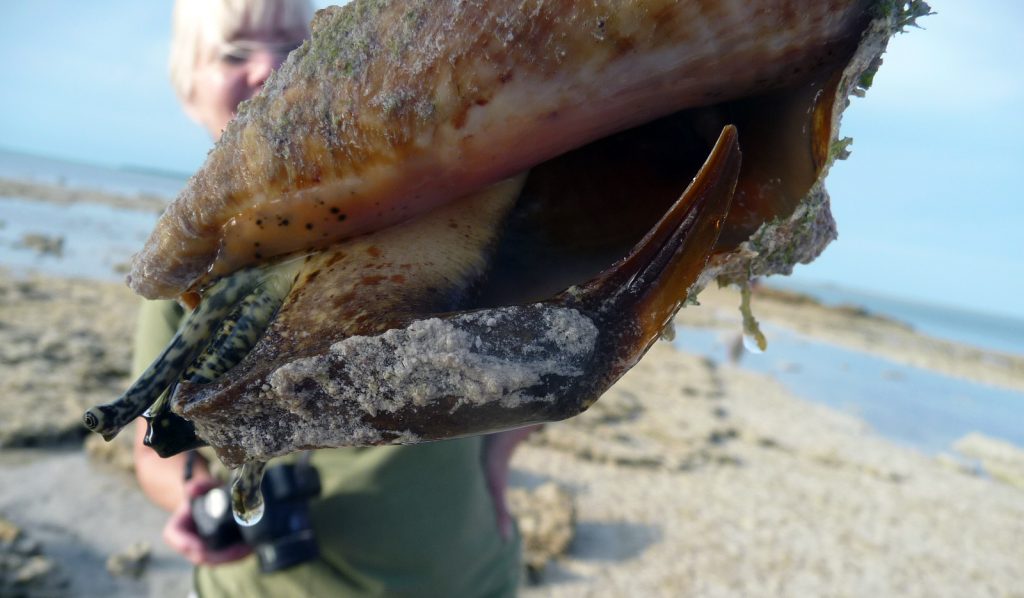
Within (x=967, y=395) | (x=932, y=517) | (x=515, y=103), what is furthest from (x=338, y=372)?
(x=967, y=395)

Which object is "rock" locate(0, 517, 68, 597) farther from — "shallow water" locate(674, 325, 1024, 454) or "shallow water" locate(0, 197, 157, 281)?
"shallow water" locate(674, 325, 1024, 454)

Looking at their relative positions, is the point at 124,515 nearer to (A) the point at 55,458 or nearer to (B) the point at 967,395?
(A) the point at 55,458

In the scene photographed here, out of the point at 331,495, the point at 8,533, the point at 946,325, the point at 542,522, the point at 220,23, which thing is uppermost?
the point at 220,23

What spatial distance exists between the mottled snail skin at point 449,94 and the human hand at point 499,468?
162 cm

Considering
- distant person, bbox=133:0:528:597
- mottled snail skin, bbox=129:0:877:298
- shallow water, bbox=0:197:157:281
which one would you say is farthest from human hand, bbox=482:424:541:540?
shallow water, bbox=0:197:157:281

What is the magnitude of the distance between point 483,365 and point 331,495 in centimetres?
148

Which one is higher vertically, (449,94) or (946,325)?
A: (449,94)

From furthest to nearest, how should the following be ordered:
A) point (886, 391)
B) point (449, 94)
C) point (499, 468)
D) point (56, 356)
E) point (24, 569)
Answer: point (886, 391) < point (56, 356) < point (24, 569) < point (499, 468) < point (449, 94)

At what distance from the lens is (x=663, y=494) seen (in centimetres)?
547

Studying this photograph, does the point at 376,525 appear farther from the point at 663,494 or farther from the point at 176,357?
the point at 663,494

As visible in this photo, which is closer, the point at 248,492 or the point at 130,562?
the point at 248,492

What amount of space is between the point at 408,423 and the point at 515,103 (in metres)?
0.41

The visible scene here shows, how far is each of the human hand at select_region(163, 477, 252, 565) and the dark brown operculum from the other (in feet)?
4.52

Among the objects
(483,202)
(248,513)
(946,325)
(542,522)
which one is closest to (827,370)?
(542,522)
